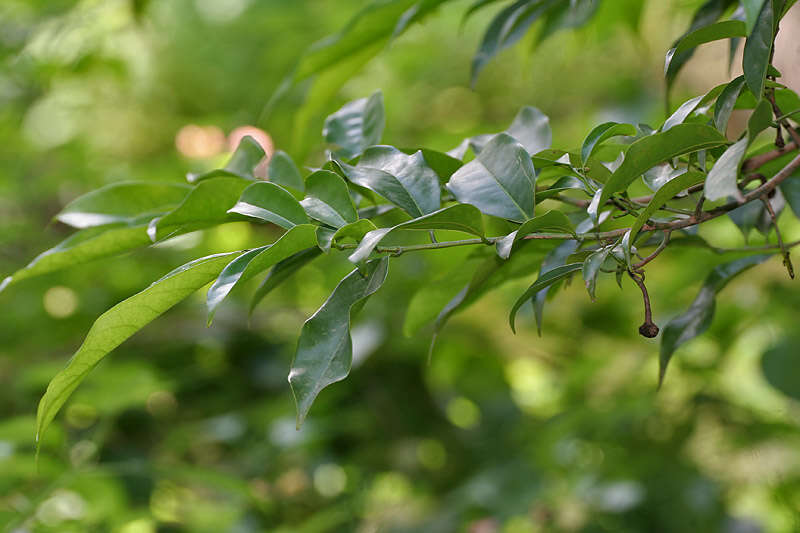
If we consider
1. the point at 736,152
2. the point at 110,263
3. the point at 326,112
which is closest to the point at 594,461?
the point at 326,112

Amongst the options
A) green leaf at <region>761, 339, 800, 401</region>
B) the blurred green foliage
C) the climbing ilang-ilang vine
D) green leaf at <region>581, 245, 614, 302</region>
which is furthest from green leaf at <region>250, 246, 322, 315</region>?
green leaf at <region>761, 339, 800, 401</region>

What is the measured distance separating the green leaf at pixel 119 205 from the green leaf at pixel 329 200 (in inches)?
3.7

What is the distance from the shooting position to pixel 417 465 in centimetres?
100

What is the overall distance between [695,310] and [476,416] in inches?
29.8

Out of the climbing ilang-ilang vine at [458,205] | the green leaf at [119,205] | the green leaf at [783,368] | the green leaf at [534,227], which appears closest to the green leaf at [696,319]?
the climbing ilang-ilang vine at [458,205]

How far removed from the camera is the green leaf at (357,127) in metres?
0.35

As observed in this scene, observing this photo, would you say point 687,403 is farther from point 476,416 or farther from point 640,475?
point 476,416

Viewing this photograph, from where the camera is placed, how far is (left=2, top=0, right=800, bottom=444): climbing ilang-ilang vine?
0.76 ft

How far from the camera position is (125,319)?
24cm

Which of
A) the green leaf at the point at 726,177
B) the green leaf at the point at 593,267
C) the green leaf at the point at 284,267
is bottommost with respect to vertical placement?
the green leaf at the point at 284,267

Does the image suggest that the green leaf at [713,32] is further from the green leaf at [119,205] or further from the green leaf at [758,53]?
the green leaf at [119,205]

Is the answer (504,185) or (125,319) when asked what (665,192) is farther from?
(125,319)

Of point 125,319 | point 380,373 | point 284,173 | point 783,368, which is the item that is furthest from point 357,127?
point 380,373

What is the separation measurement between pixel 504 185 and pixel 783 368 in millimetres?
506
